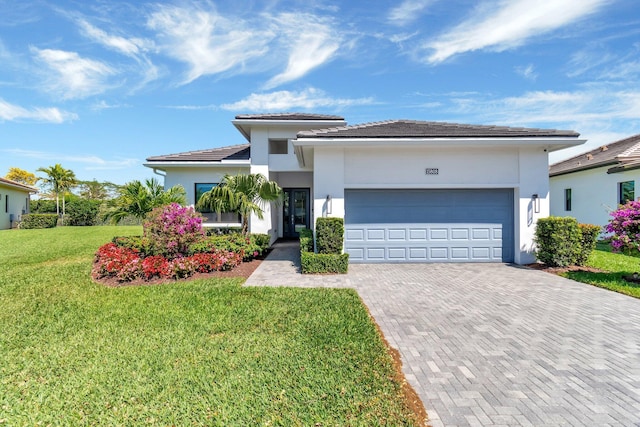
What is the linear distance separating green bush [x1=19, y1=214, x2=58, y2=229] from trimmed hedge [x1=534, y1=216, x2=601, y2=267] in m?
33.6

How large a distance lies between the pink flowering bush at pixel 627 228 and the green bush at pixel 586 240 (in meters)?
0.93

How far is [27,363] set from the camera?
11.6ft

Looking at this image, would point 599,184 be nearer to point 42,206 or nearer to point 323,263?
point 323,263

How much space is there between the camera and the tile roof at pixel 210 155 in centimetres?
1566

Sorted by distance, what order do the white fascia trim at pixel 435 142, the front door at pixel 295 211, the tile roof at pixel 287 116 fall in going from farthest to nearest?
the front door at pixel 295 211, the tile roof at pixel 287 116, the white fascia trim at pixel 435 142

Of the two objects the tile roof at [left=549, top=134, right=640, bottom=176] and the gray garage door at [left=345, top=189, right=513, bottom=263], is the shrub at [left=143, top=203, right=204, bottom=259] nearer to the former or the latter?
the gray garage door at [left=345, top=189, right=513, bottom=263]

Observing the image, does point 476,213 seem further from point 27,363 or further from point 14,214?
point 14,214

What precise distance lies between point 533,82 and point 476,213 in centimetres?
723

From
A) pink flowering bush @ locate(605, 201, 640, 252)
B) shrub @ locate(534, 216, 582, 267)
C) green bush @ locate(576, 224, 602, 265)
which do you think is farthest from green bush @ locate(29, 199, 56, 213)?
pink flowering bush @ locate(605, 201, 640, 252)

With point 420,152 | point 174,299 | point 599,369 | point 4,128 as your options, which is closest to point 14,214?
point 4,128

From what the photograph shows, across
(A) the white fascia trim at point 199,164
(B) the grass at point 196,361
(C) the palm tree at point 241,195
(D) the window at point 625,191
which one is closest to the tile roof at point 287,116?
(A) the white fascia trim at point 199,164

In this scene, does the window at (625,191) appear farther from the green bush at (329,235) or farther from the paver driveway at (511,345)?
the green bush at (329,235)

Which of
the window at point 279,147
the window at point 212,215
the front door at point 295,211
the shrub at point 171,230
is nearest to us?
the shrub at point 171,230

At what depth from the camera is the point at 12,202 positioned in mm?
24969
